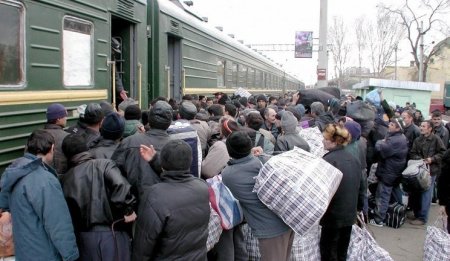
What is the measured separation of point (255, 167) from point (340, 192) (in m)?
1.13

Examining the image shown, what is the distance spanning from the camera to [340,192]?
4488 millimetres

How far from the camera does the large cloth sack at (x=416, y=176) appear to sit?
6496mm

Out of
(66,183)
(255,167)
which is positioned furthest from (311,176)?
(66,183)

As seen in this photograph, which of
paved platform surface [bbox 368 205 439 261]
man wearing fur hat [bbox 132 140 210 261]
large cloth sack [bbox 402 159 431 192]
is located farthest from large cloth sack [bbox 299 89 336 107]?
man wearing fur hat [bbox 132 140 210 261]

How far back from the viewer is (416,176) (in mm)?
6480

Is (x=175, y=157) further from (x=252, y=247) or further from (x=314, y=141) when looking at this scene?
(x=314, y=141)

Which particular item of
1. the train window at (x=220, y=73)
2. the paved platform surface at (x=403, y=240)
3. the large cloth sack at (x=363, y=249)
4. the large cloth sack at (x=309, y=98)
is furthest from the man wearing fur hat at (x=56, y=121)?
the train window at (x=220, y=73)

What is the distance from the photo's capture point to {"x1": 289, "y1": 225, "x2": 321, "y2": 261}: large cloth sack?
14.7 feet

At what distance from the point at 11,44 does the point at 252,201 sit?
92.7 inches

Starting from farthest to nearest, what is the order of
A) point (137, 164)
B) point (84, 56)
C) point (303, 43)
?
point (303, 43) → point (84, 56) → point (137, 164)

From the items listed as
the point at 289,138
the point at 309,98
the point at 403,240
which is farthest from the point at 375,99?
the point at 289,138

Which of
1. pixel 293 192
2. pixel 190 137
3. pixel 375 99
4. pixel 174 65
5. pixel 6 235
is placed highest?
pixel 174 65

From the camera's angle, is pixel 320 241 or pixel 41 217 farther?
pixel 320 241

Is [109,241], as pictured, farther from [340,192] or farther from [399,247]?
[399,247]
